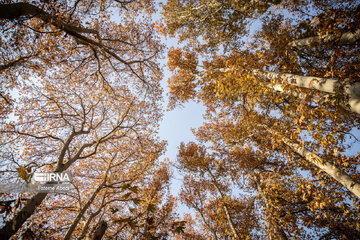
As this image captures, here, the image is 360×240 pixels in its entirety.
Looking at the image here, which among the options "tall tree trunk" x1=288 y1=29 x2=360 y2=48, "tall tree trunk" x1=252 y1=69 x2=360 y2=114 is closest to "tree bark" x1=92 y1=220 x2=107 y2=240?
"tall tree trunk" x1=252 y1=69 x2=360 y2=114

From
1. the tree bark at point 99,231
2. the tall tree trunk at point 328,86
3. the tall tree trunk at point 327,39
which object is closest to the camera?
the tree bark at point 99,231

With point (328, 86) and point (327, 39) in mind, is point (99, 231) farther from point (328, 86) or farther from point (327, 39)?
point (327, 39)

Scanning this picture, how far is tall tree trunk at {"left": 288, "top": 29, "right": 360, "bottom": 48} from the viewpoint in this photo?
3.97 metres

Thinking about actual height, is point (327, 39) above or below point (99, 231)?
above

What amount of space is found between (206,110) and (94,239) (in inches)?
372

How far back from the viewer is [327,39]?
4516 millimetres

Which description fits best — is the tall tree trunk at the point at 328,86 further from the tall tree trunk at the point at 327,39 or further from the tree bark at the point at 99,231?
the tree bark at the point at 99,231

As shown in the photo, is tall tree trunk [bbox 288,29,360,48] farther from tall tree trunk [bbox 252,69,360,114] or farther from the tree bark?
the tree bark

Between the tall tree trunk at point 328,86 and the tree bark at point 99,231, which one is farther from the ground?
the tall tree trunk at point 328,86

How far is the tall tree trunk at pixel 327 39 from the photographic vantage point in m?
3.97

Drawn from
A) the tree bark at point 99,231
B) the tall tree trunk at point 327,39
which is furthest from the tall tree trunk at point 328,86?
the tree bark at point 99,231

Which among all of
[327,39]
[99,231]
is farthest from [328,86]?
[99,231]

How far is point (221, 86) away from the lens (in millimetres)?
4434

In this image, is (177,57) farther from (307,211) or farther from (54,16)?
(307,211)
